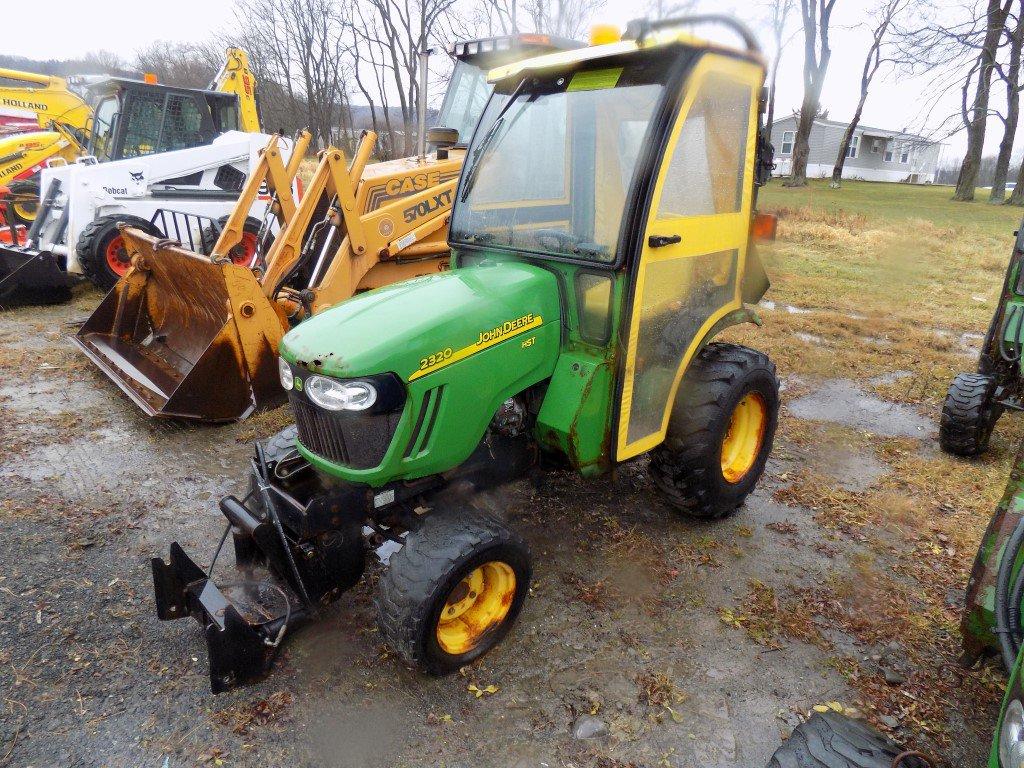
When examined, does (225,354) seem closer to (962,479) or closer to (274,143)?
(274,143)

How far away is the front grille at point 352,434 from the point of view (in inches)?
92.9

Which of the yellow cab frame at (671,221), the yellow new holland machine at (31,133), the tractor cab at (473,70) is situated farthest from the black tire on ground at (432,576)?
the yellow new holland machine at (31,133)

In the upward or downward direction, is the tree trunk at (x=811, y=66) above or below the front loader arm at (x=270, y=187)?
above

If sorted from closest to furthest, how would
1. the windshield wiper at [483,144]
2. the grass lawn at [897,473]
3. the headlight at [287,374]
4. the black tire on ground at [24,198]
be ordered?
the headlight at [287,374]
the grass lawn at [897,473]
the windshield wiper at [483,144]
the black tire on ground at [24,198]

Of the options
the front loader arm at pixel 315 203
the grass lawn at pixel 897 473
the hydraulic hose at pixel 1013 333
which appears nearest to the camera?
the grass lawn at pixel 897 473

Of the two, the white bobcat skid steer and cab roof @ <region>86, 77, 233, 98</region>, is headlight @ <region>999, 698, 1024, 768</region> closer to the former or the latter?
the white bobcat skid steer

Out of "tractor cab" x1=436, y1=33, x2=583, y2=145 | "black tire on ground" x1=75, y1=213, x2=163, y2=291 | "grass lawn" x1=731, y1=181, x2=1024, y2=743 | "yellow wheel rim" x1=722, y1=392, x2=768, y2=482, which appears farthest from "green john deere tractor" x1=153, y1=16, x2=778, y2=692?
"black tire on ground" x1=75, y1=213, x2=163, y2=291

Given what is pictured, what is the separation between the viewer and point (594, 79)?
275 cm

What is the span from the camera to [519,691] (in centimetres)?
252

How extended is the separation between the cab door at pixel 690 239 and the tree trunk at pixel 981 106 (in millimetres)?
27063

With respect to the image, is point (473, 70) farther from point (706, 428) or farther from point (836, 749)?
point (836, 749)

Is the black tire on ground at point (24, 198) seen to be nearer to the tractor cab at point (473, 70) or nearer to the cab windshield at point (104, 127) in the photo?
the cab windshield at point (104, 127)

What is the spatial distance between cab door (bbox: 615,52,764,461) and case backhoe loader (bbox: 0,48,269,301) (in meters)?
6.49

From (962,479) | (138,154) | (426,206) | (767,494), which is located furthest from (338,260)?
(138,154)
